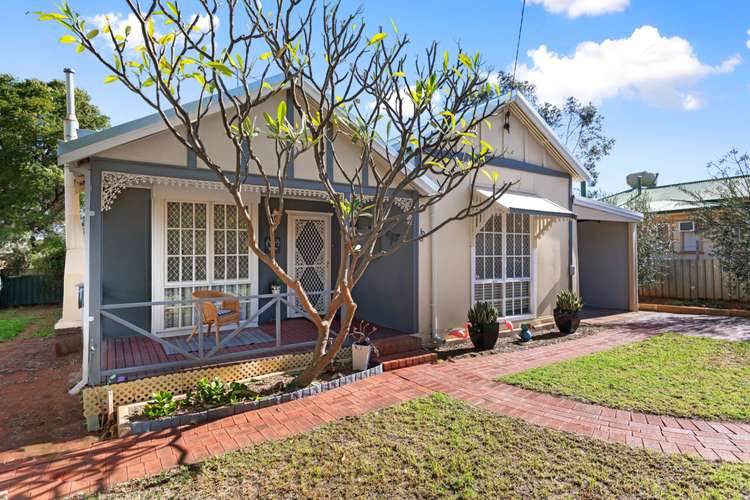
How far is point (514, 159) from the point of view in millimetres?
11562

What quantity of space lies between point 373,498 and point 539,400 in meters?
3.49

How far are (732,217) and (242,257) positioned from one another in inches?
679

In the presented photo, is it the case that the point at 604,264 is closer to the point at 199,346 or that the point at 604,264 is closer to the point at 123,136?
the point at 199,346

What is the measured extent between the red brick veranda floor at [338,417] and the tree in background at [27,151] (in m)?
16.6

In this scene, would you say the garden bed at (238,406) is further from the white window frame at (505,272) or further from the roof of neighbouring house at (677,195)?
the roof of neighbouring house at (677,195)

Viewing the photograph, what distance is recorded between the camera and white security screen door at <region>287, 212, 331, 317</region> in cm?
1110

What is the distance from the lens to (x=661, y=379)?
278 inches

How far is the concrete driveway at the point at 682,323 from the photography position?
10.9 meters

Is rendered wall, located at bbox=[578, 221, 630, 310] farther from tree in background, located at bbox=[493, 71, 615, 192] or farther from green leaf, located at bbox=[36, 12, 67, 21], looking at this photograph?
green leaf, located at bbox=[36, 12, 67, 21]

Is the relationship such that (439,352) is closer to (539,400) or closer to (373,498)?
(539,400)

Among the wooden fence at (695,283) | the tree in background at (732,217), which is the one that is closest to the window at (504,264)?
the tree in background at (732,217)

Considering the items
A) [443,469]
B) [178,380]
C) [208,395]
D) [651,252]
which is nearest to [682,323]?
[651,252]

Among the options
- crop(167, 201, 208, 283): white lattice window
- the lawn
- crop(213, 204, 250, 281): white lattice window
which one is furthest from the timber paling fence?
crop(213, 204, 250, 281): white lattice window

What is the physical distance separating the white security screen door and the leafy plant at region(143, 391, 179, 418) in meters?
5.37
